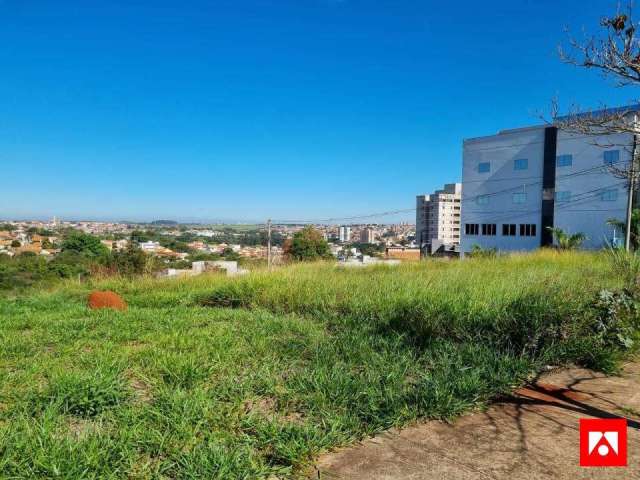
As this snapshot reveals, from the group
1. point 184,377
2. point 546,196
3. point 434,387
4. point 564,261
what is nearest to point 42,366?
point 184,377

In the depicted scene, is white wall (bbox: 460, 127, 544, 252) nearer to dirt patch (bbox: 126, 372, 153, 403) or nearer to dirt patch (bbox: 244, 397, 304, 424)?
dirt patch (bbox: 244, 397, 304, 424)

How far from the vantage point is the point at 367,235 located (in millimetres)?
33062

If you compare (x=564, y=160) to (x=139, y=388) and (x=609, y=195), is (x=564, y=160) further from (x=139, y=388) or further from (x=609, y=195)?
(x=139, y=388)

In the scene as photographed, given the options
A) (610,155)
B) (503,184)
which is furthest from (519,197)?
(610,155)

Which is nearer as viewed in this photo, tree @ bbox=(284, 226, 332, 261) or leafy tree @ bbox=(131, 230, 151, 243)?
tree @ bbox=(284, 226, 332, 261)

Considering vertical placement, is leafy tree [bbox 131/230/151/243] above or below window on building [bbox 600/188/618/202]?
below

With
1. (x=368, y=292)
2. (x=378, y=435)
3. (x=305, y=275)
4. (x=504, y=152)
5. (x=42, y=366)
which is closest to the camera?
(x=378, y=435)

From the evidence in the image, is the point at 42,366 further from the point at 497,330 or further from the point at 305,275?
the point at 305,275

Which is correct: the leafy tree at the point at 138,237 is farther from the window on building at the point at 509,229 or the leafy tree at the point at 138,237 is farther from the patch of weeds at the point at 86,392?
the window on building at the point at 509,229

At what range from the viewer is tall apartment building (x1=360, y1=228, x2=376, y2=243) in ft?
107

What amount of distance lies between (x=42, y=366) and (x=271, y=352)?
1892 millimetres

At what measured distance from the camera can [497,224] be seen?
3734 centimetres

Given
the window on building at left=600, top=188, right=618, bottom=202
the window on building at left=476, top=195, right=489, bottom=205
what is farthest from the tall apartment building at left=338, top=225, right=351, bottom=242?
the window on building at left=600, top=188, right=618, bottom=202

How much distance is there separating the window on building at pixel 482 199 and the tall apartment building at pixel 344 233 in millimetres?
13958
